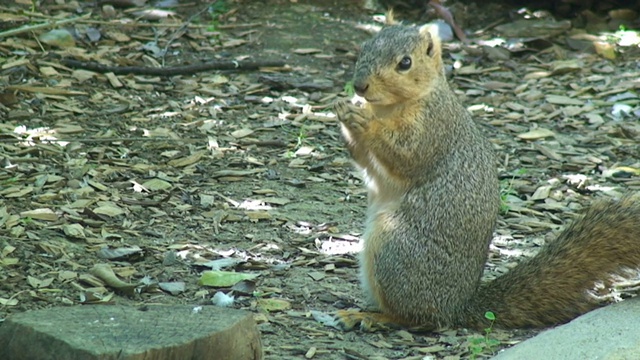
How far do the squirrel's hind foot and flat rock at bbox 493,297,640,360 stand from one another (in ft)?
3.00

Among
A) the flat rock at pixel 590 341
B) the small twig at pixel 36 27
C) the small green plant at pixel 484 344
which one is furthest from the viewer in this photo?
the small twig at pixel 36 27

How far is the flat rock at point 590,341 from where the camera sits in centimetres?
383

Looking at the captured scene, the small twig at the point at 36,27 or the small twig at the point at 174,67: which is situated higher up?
the small twig at the point at 36,27

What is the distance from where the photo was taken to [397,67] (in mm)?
4895

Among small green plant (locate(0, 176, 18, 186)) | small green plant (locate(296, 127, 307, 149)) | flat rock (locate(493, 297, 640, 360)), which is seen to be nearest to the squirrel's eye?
flat rock (locate(493, 297, 640, 360))

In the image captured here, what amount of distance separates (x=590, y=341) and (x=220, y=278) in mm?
1919

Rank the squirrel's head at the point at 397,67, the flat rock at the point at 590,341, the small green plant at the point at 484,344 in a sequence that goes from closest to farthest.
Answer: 1. the flat rock at the point at 590,341
2. the small green plant at the point at 484,344
3. the squirrel's head at the point at 397,67

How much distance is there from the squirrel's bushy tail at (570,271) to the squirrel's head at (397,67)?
3.34ft

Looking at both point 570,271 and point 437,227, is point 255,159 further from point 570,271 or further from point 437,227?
point 570,271

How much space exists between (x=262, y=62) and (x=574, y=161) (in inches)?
111

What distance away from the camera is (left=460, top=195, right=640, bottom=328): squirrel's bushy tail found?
15.1 feet

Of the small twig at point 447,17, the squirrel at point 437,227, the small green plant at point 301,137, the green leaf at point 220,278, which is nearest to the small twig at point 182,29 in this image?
the small green plant at point 301,137

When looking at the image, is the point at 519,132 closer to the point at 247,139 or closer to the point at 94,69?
the point at 247,139

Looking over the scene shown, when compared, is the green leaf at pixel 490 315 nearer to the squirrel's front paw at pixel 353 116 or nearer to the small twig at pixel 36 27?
the squirrel's front paw at pixel 353 116
